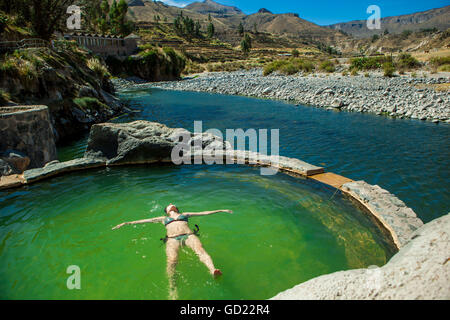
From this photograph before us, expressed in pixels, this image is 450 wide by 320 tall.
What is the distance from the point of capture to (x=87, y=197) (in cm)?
697

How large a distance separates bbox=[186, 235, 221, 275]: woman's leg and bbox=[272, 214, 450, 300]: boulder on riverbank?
1.52m

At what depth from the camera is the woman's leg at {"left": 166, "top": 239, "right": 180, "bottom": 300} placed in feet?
12.8

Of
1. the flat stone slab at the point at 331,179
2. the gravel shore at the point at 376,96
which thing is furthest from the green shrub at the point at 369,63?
the flat stone slab at the point at 331,179

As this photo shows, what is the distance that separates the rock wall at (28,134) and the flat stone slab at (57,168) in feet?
3.65

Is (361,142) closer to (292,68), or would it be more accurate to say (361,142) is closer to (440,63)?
(440,63)

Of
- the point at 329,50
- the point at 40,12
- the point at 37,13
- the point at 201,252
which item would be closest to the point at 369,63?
the point at 40,12

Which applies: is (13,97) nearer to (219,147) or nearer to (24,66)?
(24,66)

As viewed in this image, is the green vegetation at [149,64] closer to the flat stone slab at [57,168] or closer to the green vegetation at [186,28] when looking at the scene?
the flat stone slab at [57,168]

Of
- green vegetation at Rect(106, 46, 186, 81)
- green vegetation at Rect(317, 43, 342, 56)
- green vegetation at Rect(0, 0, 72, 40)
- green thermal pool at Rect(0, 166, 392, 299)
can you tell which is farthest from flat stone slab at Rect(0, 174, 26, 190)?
green vegetation at Rect(317, 43, 342, 56)

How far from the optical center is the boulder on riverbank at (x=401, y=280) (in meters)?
2.33

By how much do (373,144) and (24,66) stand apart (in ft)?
54.0

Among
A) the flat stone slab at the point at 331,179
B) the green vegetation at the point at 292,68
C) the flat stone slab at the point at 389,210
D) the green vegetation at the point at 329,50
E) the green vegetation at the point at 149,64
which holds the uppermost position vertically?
the green vegetation at the point at 329,50

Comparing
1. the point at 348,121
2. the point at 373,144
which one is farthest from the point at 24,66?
the point at 348,121
